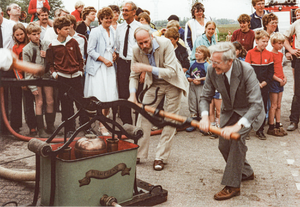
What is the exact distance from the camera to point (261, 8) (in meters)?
8.42

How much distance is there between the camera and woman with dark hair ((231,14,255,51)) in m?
7.76

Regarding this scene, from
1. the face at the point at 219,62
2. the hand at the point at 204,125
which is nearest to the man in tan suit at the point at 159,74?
the face at the point at 219,62

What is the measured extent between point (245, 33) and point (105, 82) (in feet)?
10.4

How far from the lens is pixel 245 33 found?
26.0 ft

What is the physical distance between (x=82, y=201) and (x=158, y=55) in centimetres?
228

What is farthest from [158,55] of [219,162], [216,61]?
[219,162]

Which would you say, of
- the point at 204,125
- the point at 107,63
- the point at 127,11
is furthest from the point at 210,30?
the point at 204,125

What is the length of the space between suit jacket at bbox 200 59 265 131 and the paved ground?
2.79 feet

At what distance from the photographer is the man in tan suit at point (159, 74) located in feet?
15.6

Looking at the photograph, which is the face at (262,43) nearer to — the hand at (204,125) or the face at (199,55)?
the face at (199,55)

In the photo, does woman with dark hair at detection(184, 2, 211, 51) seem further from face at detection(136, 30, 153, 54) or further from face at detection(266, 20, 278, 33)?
face at detection(136, 30, 153, 54)

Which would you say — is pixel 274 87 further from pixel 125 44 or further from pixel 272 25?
pixel 125 44

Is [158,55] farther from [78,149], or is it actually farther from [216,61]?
[78,149]

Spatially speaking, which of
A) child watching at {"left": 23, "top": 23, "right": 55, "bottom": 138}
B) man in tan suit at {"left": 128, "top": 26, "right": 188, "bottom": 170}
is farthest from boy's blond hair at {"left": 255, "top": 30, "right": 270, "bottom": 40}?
child watching at {"left": 23, "top": 23, "right": 55, "bottom": 138}
